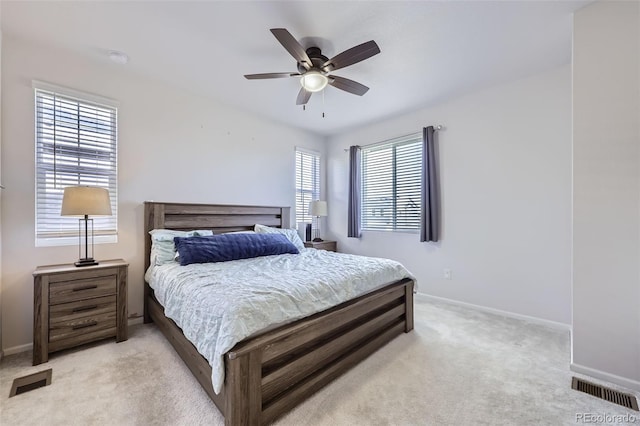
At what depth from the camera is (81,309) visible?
7.43 ft

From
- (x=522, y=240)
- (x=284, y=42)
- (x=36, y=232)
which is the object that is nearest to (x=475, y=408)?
(x=522, y=240)

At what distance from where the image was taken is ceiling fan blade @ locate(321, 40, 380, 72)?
1.92 m

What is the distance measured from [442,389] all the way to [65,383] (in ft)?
8.66

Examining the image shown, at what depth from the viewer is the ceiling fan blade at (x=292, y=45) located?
180 cm

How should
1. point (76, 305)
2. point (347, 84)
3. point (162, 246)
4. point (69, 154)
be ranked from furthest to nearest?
1. point (162, 246)
2. point (69, 154)
3. point (347, 84)
4. point (76, 305)

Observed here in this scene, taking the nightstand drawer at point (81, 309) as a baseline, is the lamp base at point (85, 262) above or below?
above

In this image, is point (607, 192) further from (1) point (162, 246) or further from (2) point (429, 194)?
(1) point (162, 246)

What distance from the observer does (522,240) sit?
3.02m

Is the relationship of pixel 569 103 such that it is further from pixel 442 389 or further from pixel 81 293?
pixel 81 293

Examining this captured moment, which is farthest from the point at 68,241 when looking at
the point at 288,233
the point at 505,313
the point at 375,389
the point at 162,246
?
the point at 505,313

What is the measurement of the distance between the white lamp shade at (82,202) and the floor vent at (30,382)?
4.02 feet

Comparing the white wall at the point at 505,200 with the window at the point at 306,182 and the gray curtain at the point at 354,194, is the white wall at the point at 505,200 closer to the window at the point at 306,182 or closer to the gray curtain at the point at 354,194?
the gray curtain at the point at 354,194

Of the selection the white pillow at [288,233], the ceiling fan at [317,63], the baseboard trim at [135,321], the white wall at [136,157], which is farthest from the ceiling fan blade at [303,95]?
the baseboard trim at [135,321]

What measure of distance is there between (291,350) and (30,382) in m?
1.93
